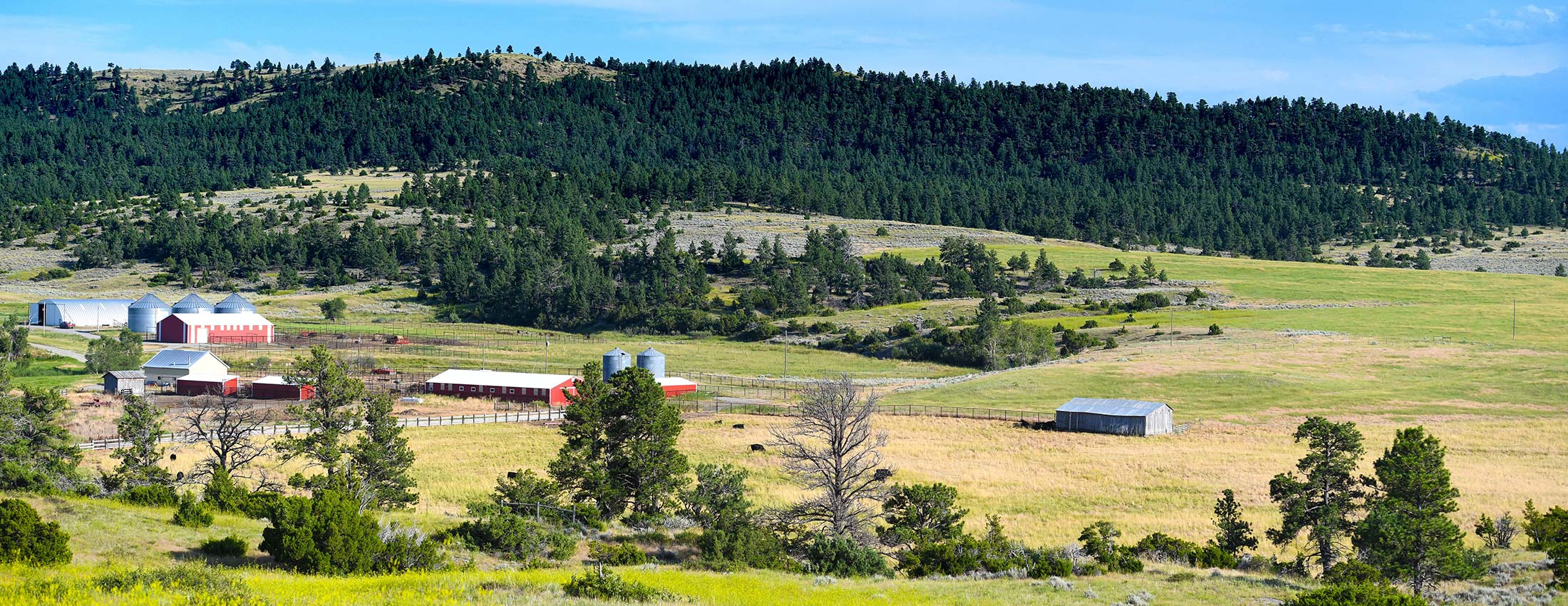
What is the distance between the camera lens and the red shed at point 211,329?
10894 cm

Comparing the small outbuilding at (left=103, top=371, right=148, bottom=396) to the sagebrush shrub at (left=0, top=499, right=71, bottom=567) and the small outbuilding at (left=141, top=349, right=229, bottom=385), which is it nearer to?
the small outbuilding at (left=141, top=349, right=229, bottom=385)

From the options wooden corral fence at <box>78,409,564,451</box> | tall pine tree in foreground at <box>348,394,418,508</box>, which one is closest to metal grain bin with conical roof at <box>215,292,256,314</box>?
wooden corral fence at <box>78,409,564,451</box>

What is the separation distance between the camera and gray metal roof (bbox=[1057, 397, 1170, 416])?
6825cm

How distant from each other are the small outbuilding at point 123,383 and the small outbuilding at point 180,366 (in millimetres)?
3255

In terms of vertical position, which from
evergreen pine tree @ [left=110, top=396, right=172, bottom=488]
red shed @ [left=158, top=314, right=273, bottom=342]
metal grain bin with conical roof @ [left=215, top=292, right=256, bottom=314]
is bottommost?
evergreen pine tree @ [left=110, top=396, right=172, bottom=488]

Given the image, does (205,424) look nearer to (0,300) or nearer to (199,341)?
(199,341)

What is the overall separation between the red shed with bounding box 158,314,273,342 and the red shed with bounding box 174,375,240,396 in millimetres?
28012

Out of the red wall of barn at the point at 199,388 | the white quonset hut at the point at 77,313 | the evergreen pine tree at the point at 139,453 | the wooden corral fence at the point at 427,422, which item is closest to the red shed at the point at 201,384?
the red wall of barn at the point at 199,388

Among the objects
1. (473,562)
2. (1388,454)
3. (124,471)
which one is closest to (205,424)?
(124,471)

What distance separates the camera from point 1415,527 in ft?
98.9

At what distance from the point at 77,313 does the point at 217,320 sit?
1831 cm

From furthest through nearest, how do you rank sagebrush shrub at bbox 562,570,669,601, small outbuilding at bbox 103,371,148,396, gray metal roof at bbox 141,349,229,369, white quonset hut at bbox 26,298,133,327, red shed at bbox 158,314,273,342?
white quonset hut at bbox 26,298,133,327, red shed at bbox 158,314,273,342, gray metal roof at bbox 141,349,229,369, small outbuilding at bbox 103,371,148,396, sagebrush shrub at bbox 562,570,669,601

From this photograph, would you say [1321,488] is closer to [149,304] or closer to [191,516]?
[191,516]

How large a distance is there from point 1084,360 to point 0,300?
112m
